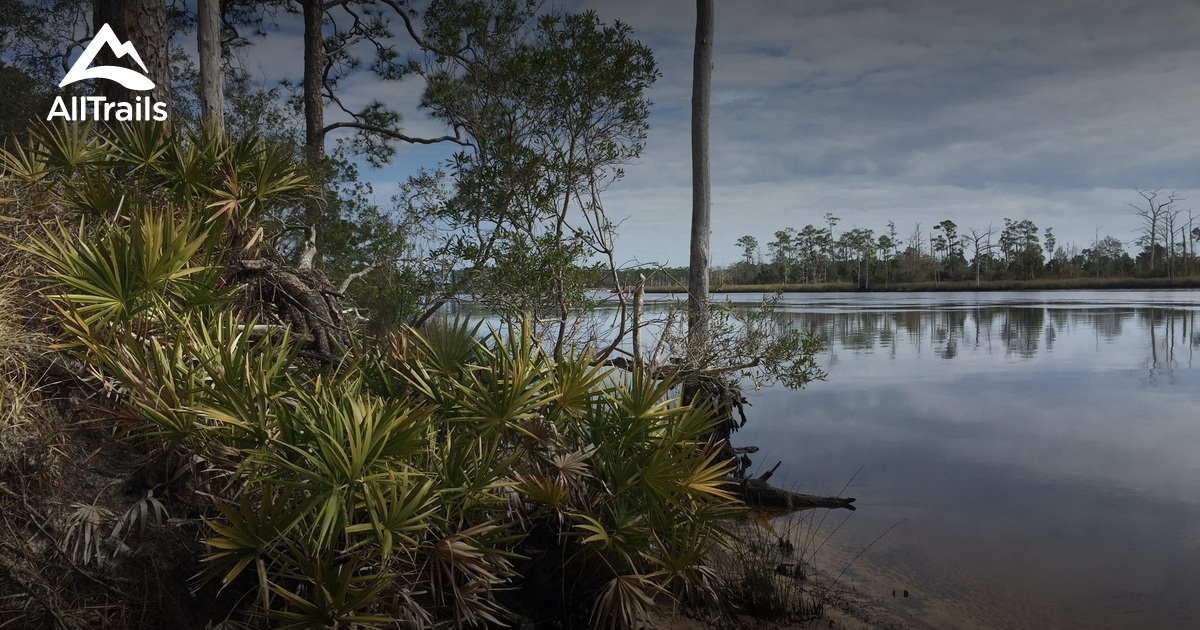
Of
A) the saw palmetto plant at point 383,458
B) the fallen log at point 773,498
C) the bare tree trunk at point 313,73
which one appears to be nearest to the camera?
the saw palmetto plant at point 383,458

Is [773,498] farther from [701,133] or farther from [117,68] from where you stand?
[117,68]

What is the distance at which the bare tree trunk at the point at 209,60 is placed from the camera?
7.38m

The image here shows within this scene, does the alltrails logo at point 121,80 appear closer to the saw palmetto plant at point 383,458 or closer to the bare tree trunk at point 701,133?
the saw palmetto plant at point 383,458

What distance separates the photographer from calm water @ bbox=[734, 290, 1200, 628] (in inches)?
235

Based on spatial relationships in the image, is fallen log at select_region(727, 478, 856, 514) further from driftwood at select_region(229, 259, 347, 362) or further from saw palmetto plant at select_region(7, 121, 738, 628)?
driftwood at select_region(229, 259, 347, 362)

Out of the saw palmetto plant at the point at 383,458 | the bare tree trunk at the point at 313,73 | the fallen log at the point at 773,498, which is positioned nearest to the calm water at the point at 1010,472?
the fallen log at the point at 773,498

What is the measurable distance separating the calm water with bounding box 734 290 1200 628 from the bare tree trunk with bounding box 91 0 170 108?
7312 mm

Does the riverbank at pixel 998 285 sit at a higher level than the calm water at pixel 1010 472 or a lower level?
higher

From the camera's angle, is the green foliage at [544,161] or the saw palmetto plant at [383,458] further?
the green foliage at [544,161]

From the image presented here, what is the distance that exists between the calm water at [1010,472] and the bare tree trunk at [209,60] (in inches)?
289

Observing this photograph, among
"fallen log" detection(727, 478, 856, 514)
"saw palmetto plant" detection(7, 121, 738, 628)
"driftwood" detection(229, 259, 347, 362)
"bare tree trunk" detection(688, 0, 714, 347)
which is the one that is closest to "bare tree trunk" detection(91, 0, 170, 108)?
"saw palmetto plant" detection(7, 121, 738, 628)

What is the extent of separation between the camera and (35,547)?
3.42 meters

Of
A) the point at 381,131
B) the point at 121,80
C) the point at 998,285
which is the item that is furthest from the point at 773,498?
the point at 998,285

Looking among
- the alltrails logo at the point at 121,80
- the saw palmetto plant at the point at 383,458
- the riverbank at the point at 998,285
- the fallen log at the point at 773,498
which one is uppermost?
the alltrails logo at the point at 121,80
